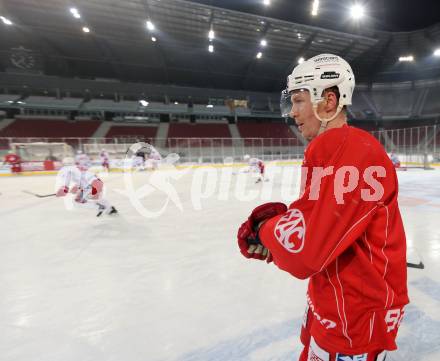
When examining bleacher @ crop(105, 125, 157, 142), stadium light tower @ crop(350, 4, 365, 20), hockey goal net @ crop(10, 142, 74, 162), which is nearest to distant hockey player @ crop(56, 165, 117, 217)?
hockey goal net @ crop(10, 142, 74, 162)

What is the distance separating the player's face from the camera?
1.04m

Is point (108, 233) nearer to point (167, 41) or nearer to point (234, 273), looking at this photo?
point (234, 273)

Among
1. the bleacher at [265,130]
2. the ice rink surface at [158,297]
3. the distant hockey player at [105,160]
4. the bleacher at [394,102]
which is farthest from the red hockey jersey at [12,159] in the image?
the bleacher at [394,102]

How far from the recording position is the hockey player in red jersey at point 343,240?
74 cm

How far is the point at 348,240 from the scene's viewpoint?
2.46 ft

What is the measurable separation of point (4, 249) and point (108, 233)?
4.82 feet

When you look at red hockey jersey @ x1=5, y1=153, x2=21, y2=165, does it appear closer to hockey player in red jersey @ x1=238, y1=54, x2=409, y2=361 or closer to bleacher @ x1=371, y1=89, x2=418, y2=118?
hockey player in red jersey @ x1=238, y1=54, x2=409, y2=361

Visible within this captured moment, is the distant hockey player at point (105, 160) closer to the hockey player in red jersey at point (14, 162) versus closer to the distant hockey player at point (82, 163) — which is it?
the hockey player in red jersey at point (14, 162)

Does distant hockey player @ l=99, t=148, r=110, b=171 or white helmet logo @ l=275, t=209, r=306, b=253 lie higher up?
distant hockey player @ l=99, t=148, r=110, b=171

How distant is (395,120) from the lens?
3672cm

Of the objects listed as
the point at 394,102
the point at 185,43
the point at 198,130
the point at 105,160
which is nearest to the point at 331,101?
the point at 105,160

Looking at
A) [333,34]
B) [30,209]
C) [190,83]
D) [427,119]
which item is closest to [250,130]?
[190,83]

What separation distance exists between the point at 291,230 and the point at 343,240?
152mm

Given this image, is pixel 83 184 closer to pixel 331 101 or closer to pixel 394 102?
pixel 331 101
